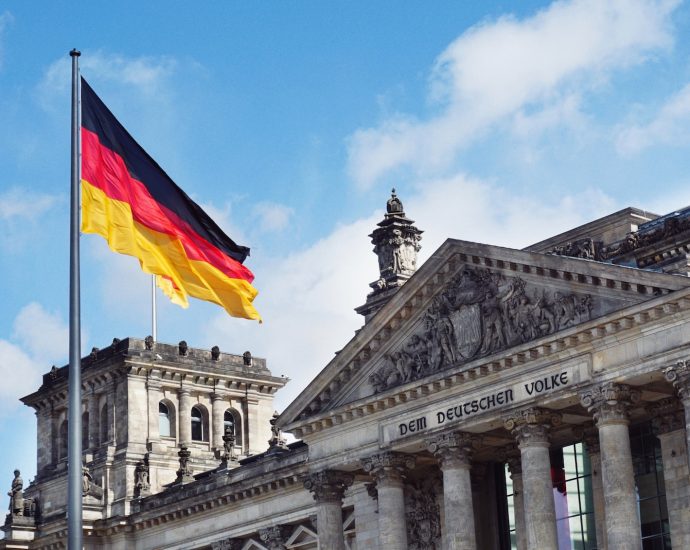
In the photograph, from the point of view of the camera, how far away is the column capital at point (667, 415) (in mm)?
44406

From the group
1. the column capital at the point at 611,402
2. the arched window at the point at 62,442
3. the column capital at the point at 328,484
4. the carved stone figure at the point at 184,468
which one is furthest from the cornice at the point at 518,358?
the arched window at the point at 62,442

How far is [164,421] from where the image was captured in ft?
254

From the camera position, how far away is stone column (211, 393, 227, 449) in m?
79.2

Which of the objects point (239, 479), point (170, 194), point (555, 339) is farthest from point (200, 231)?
point (239, 479)

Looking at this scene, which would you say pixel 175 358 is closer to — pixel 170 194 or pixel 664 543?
pixel 664 543

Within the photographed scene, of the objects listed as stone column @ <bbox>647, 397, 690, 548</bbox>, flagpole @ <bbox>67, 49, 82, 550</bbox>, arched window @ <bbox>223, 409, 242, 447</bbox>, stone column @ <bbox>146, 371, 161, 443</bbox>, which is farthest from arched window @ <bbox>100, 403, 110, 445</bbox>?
flagpole @ <bbox>67, 49, 82, 550</bbox>

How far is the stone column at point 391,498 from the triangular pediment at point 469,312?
228 centimetres

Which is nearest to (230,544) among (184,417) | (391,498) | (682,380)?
(184,417)

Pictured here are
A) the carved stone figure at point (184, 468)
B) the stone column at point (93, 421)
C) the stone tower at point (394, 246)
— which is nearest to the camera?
the stone tower at point (394, 246)

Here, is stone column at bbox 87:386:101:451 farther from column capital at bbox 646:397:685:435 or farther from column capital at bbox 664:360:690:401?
column capital at bbox 664:360:690:401

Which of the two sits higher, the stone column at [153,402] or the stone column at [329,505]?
the stone column at [153,402]

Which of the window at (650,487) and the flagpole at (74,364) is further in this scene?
the window at (650,487)

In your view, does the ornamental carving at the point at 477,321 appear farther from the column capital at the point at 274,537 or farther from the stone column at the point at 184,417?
the stone column at the point at 184,417

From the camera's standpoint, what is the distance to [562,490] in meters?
48.9
